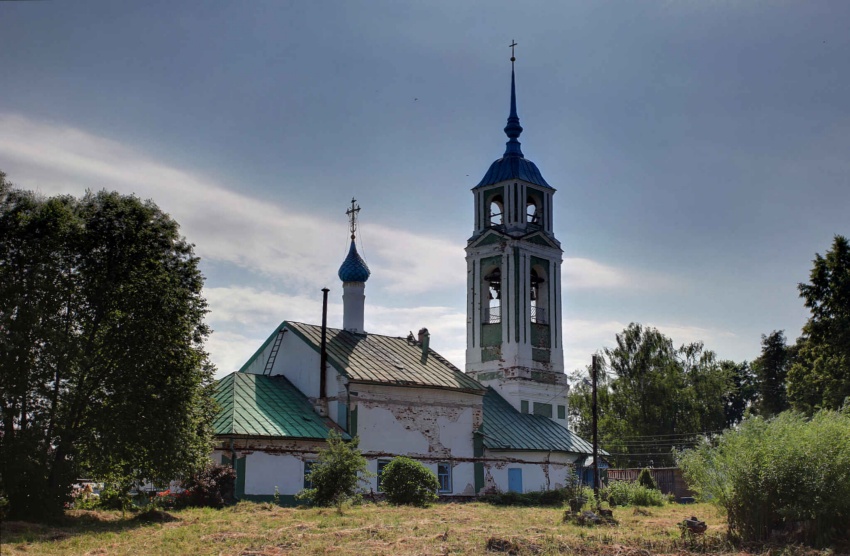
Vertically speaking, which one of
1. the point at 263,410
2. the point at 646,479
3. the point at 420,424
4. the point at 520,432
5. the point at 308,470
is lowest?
the point at 646,479

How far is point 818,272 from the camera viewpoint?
43.2 m

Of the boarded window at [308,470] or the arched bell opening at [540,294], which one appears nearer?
the boarded window at [308,470]

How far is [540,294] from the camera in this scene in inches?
1779

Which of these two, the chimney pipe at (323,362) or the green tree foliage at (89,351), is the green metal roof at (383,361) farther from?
the green tree foliage at (89,351)

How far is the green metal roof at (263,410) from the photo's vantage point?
95.1 feet

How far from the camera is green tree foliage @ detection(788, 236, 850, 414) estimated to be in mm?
41219

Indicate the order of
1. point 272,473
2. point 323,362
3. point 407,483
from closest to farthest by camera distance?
point 407,483, point 272,473, point 323,362

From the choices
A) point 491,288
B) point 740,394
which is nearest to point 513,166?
point 491,288

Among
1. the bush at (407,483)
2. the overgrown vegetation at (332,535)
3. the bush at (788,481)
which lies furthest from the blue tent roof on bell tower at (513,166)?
the bush at (788,481)

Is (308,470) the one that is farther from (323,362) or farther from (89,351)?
(89,351)

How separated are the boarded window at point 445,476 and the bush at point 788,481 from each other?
14.0 metres

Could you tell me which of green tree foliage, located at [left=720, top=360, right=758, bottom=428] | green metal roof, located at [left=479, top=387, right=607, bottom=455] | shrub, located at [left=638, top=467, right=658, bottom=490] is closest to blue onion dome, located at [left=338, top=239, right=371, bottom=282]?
green metal roof, located at [left=479, top=387, right=607, bottom=455]

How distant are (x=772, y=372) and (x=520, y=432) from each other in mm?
31807

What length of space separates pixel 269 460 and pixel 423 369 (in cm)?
850
